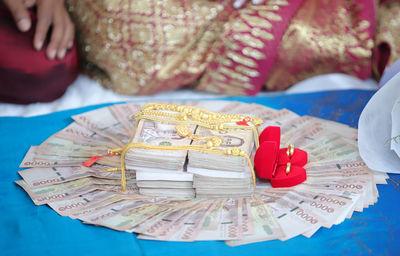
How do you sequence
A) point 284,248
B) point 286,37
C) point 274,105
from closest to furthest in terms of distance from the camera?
point 284,248
point 274,105
point 286,37

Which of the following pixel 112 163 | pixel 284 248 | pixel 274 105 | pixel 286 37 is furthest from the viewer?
pixel 286 37

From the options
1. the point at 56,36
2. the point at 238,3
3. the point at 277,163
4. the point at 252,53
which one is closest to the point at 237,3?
the point at 238,3

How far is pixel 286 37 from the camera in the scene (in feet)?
6.46

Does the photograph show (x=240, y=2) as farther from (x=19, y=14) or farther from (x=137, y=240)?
(x=137, y=240)

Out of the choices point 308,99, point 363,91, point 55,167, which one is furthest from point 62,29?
point 363,91

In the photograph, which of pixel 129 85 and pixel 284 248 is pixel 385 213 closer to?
pixel 284 248

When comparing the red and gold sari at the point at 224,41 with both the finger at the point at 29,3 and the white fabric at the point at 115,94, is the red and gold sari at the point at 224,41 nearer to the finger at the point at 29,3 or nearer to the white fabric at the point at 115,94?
the white fabric at the point at 115,94

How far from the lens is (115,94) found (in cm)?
201

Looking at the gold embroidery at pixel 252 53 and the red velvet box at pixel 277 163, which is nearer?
the red velvet box at pixel 277 163

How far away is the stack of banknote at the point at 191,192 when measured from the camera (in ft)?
3.67

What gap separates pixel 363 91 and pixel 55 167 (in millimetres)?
1337

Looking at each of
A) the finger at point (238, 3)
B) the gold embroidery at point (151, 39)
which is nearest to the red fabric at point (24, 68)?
the gold embroidery at point (151, 39)

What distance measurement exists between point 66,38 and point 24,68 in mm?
231

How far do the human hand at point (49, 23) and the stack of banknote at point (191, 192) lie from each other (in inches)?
22.9
